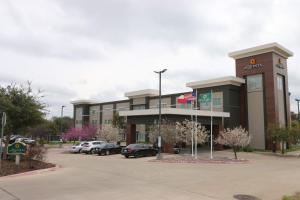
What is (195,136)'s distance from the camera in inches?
1251

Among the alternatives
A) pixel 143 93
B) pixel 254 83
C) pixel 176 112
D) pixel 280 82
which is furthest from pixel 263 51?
pixel 143 93

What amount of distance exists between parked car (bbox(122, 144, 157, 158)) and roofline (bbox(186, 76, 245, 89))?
55.7ft

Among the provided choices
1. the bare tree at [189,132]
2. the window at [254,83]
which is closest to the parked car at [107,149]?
the bare tree at [189,132]

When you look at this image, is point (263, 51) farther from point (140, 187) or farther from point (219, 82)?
point (140, 187)

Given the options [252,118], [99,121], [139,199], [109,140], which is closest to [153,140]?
[109,140]

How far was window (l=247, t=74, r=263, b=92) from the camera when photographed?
42.9 metres

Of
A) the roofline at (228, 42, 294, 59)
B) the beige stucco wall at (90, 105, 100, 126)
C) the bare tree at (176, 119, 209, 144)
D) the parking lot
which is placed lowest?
the parking lot

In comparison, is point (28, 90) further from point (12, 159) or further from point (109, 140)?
point (109, 140)

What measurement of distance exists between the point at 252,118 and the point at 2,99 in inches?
1340

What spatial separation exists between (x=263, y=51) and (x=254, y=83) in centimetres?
472

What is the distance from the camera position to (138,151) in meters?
30.4

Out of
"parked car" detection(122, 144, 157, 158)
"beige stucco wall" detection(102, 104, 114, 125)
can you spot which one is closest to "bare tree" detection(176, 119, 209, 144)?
"parked car" detection(122, 144, 157, 158)

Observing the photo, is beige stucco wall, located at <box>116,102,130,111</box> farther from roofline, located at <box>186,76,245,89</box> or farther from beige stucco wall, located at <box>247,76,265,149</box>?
beige stucco wall, located at <box>247,76,265,149</box>

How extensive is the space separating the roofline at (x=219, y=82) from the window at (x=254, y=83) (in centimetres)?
99
